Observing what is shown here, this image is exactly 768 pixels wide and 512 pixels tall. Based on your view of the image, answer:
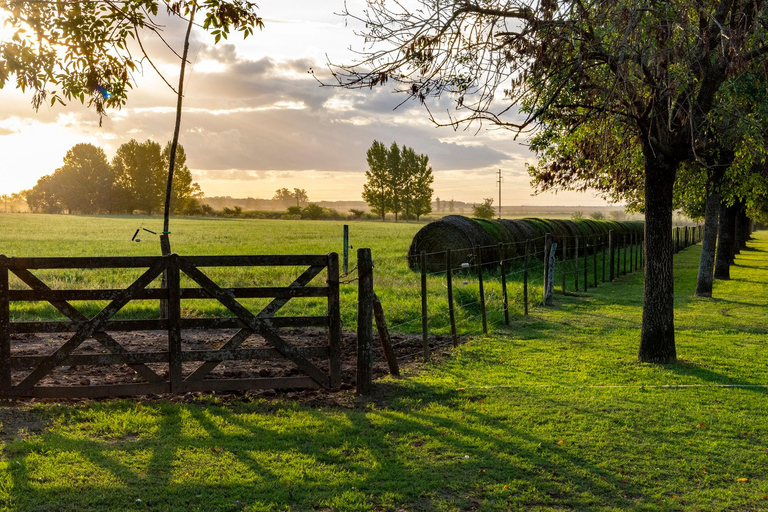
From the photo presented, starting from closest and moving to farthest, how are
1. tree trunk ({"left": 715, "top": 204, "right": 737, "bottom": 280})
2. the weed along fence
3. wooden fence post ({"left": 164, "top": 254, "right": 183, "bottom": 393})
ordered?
wooden fence post ({"left": 164, "top": 254, "right": 183, "bottom": 393}), the weed along fence, tree trunk ({"left": 715, "top": 204, "right": 737, "bottom": 280})

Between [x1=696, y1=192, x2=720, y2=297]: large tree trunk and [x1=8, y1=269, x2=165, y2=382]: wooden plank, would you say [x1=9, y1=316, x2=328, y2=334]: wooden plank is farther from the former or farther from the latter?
[x1=696, y1=192, x2=720, y2=297]: large tree trunk

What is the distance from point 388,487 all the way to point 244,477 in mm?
1204

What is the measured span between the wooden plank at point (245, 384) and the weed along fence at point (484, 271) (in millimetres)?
734

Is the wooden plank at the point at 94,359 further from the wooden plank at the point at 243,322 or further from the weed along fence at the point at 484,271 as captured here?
the weed along fence at the point at 484,271

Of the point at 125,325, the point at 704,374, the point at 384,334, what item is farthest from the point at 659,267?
the point at 125,325

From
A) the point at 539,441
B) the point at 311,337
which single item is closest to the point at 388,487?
the point at 539,441

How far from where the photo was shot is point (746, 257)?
38219mm

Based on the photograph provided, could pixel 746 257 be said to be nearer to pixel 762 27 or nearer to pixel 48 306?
pixel 762 27

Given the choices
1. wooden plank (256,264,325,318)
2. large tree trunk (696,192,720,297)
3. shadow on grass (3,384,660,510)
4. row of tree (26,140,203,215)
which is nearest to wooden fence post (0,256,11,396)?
shadow on grass (3,384,660,510)

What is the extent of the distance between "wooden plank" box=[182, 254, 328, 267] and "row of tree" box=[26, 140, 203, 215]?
95361 millimetres

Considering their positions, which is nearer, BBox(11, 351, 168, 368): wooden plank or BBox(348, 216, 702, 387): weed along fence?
Answer: BBox(11, 351, 168, 368): wooden plank

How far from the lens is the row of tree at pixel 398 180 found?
107m

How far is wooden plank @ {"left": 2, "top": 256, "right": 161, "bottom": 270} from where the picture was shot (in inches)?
286

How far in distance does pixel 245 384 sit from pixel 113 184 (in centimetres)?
10675
